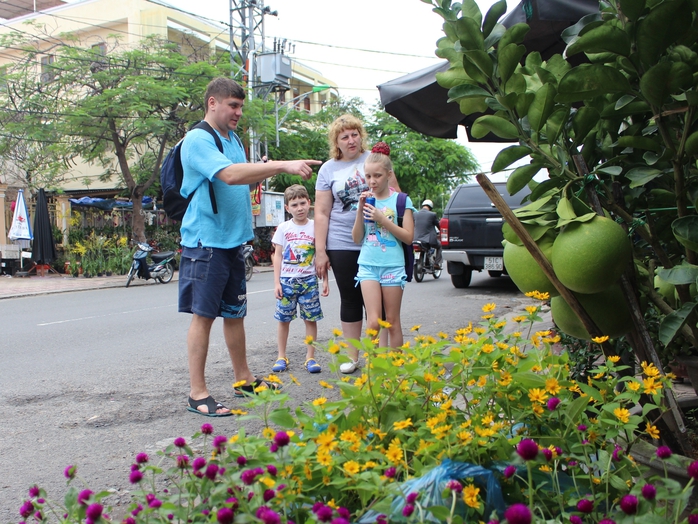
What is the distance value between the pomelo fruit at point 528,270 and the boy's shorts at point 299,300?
3851 mm

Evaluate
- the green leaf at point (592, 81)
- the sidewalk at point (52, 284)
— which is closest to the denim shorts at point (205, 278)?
the green leaf at point (592, 81)

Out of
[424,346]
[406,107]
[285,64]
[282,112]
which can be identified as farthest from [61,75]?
[424,346]

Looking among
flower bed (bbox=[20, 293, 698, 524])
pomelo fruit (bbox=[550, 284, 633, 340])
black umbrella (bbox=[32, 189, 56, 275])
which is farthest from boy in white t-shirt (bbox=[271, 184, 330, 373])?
black umbrella (bbox=[32, 189, 56, 275])

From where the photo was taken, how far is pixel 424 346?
1.84 meters

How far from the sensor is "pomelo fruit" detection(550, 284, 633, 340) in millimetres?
1497

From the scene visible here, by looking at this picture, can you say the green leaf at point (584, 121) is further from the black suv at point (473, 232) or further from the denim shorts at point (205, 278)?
the black suv at point (473, 232)

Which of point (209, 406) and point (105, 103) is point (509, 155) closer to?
point (209, 406)

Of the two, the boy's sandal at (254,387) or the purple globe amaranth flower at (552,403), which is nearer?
the purple globe amaranth flower at (552,403)

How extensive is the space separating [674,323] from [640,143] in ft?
1.33

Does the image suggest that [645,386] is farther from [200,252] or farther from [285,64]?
[285,64]

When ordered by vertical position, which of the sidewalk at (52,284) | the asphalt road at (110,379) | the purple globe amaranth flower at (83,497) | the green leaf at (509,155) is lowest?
the sidewalk at (52,284)

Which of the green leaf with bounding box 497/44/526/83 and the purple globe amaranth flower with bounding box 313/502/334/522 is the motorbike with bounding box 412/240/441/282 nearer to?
the green leaf with bounding box 497/44/526/83

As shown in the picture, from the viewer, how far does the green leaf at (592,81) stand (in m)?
1.29

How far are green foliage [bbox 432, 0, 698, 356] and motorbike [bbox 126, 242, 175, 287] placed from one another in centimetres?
1506
